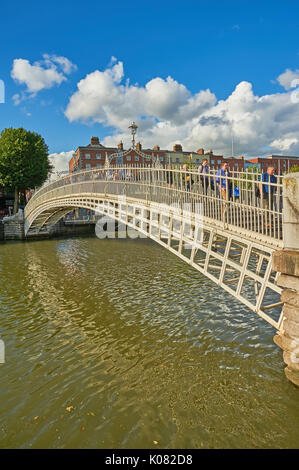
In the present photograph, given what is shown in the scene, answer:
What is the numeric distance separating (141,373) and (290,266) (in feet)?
11.4

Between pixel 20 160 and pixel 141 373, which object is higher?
pixel 20 160

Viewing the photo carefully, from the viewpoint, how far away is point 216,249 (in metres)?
9.62

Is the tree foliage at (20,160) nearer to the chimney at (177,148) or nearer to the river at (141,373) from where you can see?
the river at (141,373)

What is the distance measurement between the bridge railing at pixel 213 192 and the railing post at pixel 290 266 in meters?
0.52

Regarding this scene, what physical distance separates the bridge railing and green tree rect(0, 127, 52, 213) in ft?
77.7

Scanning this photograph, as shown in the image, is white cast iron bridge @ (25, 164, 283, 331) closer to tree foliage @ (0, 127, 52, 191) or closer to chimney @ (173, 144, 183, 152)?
tree foliage @ (0, 127, 52, 191)

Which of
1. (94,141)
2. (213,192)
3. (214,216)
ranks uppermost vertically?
(94,141)

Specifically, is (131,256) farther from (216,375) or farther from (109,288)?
(216,375)

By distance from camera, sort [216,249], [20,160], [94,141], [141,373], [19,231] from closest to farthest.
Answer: [141,373] → [216,249] → [19,231] → [20,160] → [94,141]

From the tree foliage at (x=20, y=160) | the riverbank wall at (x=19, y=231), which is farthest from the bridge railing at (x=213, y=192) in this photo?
the tree foliage at (x=20, y=160)

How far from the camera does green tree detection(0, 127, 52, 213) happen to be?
3706cm

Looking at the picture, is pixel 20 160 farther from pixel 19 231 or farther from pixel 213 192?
pixel 213 192

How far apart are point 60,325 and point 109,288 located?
3592 mm

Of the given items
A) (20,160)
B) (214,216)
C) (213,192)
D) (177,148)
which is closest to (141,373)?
(214,216)
